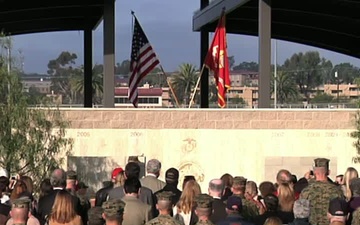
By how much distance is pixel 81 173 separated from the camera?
61.7 ft

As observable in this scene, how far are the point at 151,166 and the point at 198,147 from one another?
9.43 m

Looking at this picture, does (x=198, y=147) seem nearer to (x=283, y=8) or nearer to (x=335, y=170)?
(x=335, y=170)

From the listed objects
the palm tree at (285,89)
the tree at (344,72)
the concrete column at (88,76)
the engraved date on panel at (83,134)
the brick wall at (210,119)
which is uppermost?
the tree at (344,72)

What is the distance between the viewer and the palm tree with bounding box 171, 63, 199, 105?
11544 cm

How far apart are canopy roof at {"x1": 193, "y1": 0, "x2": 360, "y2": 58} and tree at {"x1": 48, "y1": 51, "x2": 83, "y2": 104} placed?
89.5 m

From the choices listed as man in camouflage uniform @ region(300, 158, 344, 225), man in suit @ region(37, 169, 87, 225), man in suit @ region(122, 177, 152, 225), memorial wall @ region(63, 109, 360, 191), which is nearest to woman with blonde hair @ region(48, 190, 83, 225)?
man in suit @ region(122, 177, 152, 225)

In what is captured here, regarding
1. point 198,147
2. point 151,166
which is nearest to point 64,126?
point 198,147

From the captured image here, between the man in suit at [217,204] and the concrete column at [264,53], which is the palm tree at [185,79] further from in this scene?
the man in suit at [217,204]

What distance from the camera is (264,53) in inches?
849

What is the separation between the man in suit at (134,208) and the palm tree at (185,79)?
105 metres

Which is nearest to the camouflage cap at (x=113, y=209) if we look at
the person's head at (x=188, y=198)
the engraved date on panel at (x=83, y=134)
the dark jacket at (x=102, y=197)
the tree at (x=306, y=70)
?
the person's head at (x=188, y=198)

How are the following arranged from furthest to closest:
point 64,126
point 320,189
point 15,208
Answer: point 64,126 → point 320,189 → point 15,208

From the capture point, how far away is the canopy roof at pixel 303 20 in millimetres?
24984

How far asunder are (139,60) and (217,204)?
14938 mm
